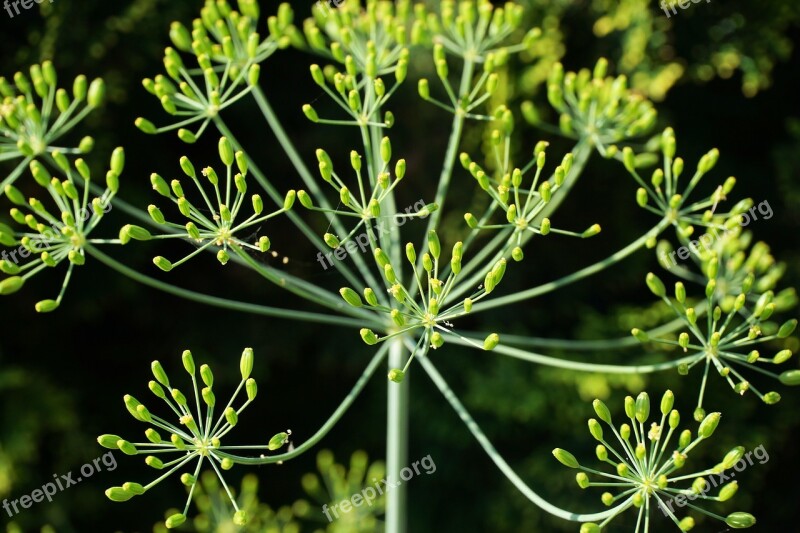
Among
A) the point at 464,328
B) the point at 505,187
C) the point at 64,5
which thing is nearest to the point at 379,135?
the point at 505,187

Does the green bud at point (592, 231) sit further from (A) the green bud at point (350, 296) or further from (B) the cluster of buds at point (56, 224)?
(B) the cluster of buds at point (56, 224)

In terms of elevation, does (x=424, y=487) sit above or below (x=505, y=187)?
above

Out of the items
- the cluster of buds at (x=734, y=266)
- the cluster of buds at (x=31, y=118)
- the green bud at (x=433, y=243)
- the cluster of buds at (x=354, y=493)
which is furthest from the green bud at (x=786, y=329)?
the cluster of buds at (x=31, y=118)

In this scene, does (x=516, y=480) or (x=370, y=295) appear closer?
(x=370, y=295)

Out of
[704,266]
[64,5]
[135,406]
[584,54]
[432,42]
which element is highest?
[584,54]

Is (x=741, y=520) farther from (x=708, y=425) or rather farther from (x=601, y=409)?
(x=601, y=409)

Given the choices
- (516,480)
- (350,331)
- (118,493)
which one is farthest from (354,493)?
(118,493)

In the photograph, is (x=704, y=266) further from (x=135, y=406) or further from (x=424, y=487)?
(x=424, y=487)

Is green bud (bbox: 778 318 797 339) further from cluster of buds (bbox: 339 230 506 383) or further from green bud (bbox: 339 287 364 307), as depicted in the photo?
green bud (bbox: 339 287 364 307)

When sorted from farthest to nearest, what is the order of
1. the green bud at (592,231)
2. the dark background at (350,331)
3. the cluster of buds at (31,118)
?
1. the dark background at (350,331)
2. the cluster of buds at (31,118)
3. the green bud at (592,231)
